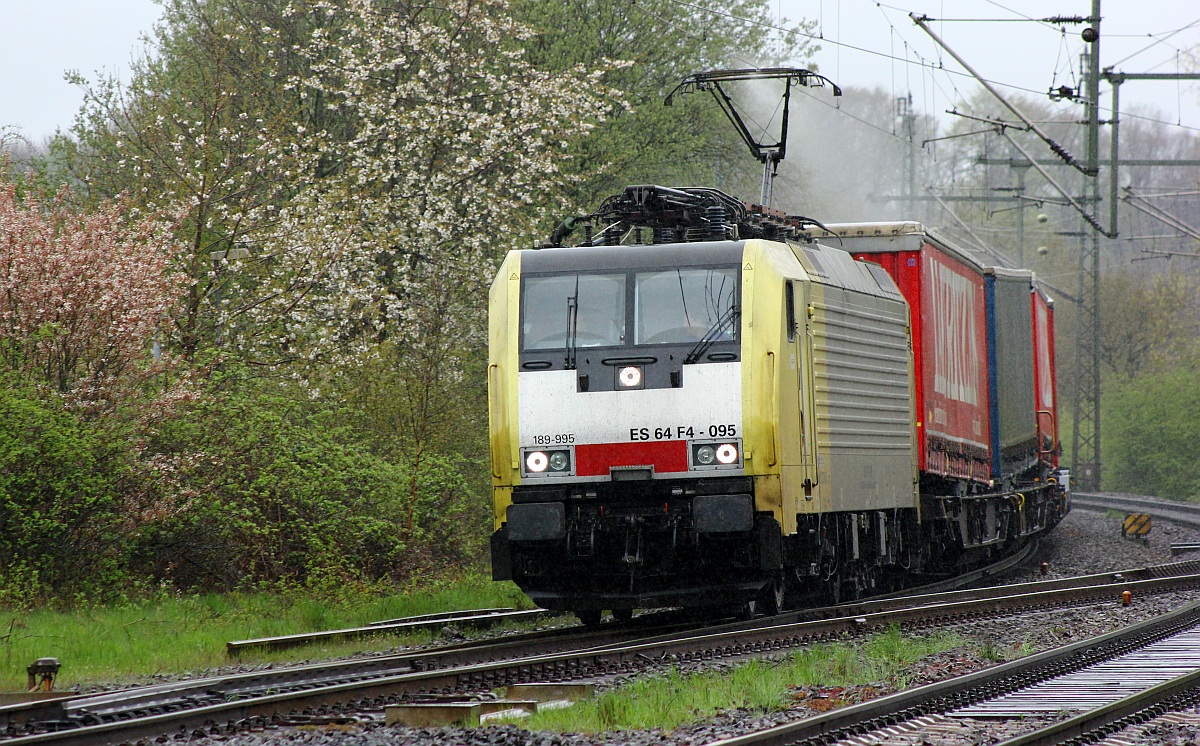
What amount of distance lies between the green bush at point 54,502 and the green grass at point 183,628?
1.85 feet

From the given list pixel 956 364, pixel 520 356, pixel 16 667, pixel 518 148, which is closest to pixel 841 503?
pixel 520 356

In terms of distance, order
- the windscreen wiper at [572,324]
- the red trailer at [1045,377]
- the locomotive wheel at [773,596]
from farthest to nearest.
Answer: the red trailer at [1045,377] < the locomotive wheel at [773,596] < the windscreen wiper at [572,324]

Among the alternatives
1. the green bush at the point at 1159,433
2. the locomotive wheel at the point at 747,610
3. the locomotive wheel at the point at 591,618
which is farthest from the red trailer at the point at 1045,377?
the green bush at the point at 1159,433

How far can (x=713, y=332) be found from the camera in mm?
11000

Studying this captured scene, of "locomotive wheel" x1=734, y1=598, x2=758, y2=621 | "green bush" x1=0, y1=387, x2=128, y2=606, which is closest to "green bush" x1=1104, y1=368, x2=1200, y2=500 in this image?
"locomotive wheel" x1=734, y1=598, x2=758, y2=621

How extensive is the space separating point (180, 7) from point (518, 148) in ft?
23.6

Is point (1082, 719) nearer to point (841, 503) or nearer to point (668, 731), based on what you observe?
point (668, 731)

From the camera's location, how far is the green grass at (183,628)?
9859 mm

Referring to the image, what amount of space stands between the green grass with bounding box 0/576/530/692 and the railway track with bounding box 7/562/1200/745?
102 centimetres

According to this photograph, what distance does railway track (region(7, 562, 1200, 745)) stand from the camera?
6.88 metres

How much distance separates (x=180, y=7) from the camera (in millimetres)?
26891

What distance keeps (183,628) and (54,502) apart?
2.12 m

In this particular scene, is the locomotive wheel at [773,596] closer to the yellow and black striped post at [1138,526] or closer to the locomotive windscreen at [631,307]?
the locomotive windscreen at [631,307]

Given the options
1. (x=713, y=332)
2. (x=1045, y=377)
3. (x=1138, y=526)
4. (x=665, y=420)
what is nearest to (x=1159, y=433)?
(x=1138, y=526)
